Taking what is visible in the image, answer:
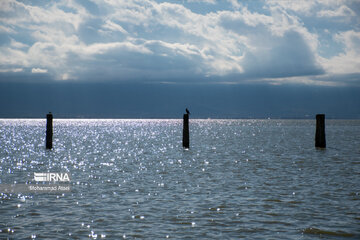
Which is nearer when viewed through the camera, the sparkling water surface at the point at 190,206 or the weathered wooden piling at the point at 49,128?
the sparkling water surface at the point at 190,206

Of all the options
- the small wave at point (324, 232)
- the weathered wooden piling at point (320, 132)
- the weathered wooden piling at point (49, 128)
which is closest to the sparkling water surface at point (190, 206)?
the small wave at point (324, 232)

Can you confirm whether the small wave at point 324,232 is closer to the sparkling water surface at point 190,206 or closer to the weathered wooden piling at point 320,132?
the sparkling water surface at point 190,206

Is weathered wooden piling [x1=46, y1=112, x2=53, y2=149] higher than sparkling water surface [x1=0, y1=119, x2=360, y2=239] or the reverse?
higher

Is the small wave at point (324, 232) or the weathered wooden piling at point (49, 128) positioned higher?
the weathered wooden piling at point (49, 128)

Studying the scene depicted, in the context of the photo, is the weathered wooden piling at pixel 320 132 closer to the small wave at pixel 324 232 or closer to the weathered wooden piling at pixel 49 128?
the weathered wooden piling at pixel 49 128

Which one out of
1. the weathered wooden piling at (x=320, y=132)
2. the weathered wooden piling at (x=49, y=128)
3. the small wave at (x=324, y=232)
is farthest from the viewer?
the weathered wooden piling at (x=320, y=132)

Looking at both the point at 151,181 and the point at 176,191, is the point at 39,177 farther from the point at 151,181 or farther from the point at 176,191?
the point at 176,191

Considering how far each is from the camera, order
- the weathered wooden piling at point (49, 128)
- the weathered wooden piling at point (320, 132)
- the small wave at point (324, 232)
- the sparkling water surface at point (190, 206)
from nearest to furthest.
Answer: the small wave at point (324, 232)
the sparkling water surface at point (190, 206)
the weathered wooden piling at point (49, 128)
the weathered wooden piling at point (320, 132)

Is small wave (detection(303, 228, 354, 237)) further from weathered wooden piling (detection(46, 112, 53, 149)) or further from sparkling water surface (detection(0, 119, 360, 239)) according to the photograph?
weathered wooden piling (detection(46, 112, 53, 149))

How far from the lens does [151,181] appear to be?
65.4 ft

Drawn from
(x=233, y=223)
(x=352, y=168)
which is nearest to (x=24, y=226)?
(x=233, y=223)

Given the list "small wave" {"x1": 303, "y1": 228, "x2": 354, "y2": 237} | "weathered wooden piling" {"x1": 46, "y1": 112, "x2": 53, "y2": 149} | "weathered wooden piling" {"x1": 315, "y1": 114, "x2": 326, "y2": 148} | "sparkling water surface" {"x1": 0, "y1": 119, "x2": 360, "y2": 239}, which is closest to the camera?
"small wave" {"x1": 303, "y1": 228, "x2": 354, "y2": 237}

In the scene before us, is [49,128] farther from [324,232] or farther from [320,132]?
[324,232]

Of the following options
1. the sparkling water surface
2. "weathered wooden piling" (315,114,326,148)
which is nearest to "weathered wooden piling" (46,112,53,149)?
the sparkling water surface
